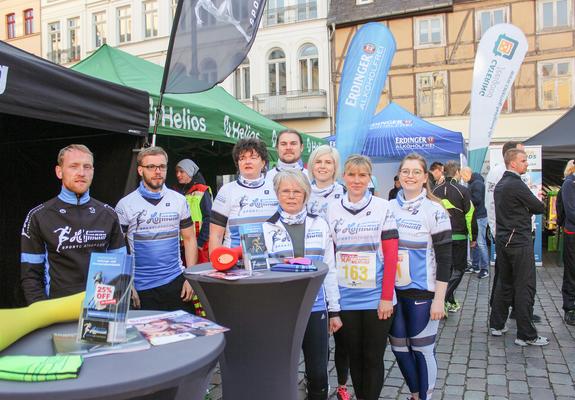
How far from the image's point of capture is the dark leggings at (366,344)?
8.99 feet

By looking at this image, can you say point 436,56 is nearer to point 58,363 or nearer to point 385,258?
point 385,258

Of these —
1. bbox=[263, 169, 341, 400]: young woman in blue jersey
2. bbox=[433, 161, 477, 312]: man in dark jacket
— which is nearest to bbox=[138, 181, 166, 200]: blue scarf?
bbox=[263, 169, 341, 400]: young woman in blue jersey

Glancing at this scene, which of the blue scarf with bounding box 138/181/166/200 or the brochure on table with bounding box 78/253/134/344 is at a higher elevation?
the blue scarf with bounding box 138/181/166/200

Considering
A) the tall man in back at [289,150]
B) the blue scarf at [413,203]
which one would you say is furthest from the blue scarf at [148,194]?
the blue scarf at [413,203]

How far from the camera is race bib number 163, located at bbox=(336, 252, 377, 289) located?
2.72m

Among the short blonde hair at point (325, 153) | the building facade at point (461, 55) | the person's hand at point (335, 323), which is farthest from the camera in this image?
the building facade at point (461, 55)

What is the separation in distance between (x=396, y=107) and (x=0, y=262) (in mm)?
10793

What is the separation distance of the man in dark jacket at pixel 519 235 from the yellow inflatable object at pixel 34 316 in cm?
391

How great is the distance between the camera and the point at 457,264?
5.29 metres

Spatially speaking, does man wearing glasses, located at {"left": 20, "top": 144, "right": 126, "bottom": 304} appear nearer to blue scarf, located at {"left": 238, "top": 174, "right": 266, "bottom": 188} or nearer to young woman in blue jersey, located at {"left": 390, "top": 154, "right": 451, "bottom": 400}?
blue scarf, located at {"left": 238, "top": 174, "right": 266, "bottom": 188}

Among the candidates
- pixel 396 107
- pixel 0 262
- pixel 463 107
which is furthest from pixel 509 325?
pixel 463 107

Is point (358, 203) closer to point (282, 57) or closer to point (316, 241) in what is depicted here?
point (316, 241)

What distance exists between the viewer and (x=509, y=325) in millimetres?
5059

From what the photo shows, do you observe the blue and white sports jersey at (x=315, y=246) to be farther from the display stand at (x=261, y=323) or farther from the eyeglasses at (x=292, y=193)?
the display stand at (x=261, y=323)
